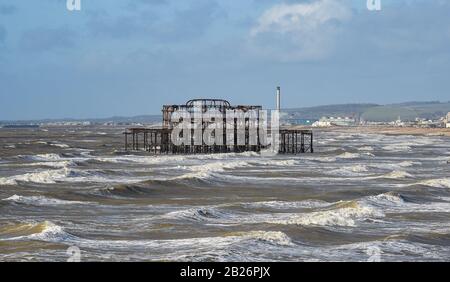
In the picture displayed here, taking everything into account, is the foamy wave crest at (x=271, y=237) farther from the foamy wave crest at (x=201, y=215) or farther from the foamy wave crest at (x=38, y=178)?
the foamy wave crest at (x=38, y=178)

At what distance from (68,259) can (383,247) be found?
767 cm

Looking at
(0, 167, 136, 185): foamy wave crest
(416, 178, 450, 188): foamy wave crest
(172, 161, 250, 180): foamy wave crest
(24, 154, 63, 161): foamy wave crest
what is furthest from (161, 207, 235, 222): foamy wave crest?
(24, 154, 63, 161): foamy wave crest

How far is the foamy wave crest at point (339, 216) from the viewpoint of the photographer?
26.0 meters

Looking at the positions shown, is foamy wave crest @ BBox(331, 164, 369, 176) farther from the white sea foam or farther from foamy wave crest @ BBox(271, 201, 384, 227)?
the white sea foam

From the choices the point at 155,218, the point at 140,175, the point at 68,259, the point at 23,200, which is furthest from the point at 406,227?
the point at 140,175

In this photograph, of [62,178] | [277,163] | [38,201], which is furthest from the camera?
[277,163]

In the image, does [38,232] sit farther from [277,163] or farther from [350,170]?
[277,163]

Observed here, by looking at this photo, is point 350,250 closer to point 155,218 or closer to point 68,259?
point 68,259

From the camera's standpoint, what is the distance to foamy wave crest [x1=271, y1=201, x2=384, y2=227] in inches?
1022

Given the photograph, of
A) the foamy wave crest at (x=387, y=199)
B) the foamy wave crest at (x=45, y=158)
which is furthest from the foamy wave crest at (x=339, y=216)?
the foamy wave crest at (x=45, y=158)

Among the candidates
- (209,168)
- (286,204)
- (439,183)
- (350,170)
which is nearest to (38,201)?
(286,204)

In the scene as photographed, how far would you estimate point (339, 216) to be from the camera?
27250 mm

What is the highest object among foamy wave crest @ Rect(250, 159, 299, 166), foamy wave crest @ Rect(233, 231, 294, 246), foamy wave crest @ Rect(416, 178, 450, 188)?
foamy wave crest @ Rect(233, 231, 294, 246)
